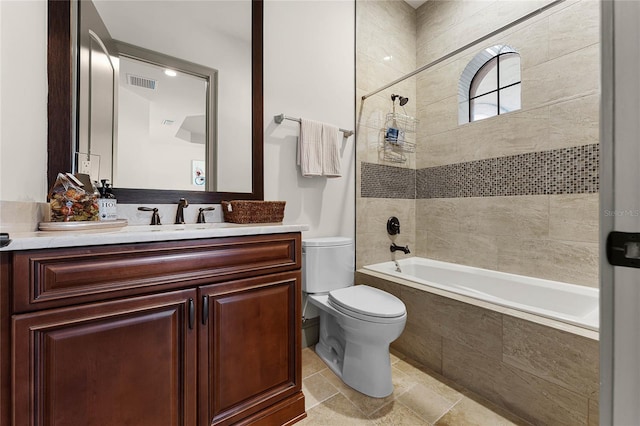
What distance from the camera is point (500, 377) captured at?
55.7 inches

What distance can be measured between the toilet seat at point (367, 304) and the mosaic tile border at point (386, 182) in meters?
0.88

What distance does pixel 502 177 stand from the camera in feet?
6.98

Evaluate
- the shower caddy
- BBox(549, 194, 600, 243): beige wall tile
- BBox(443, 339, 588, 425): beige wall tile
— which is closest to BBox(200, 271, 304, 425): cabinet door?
BBox(443, 339, 588, 425): beige wall tile

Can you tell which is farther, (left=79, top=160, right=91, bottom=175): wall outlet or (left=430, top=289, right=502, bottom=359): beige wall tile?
(left=430, top=289, right=502, bottom=359): beige wall tile

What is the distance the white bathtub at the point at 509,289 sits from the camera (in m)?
1.45

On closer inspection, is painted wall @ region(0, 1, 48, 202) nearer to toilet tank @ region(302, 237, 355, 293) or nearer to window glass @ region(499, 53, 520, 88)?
toilet tank @ region(302, 237, 355, 293)

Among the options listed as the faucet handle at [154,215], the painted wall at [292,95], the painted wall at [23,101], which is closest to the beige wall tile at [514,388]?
the painted wall at [292,95]

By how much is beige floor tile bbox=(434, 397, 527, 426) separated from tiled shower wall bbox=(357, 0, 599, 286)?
3.46 feet

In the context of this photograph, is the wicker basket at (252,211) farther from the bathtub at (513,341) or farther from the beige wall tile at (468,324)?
the beige wall tile at (468,324)

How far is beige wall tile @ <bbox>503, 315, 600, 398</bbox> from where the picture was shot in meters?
1.15

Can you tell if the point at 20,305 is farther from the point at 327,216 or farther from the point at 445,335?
the point at 445,335

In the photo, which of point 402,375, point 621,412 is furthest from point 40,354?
point 402,375

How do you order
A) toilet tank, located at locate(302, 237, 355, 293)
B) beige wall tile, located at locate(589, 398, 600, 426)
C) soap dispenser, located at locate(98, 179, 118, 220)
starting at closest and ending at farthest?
1. beige wall tile, located at locate(589, 398, 600, 426)
2. soap dispenser, located at locate(98, 179, 118, 220)
3. toilet tank, located at locate(302, 237, 355, 293)

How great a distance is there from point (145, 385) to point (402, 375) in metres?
1.40
